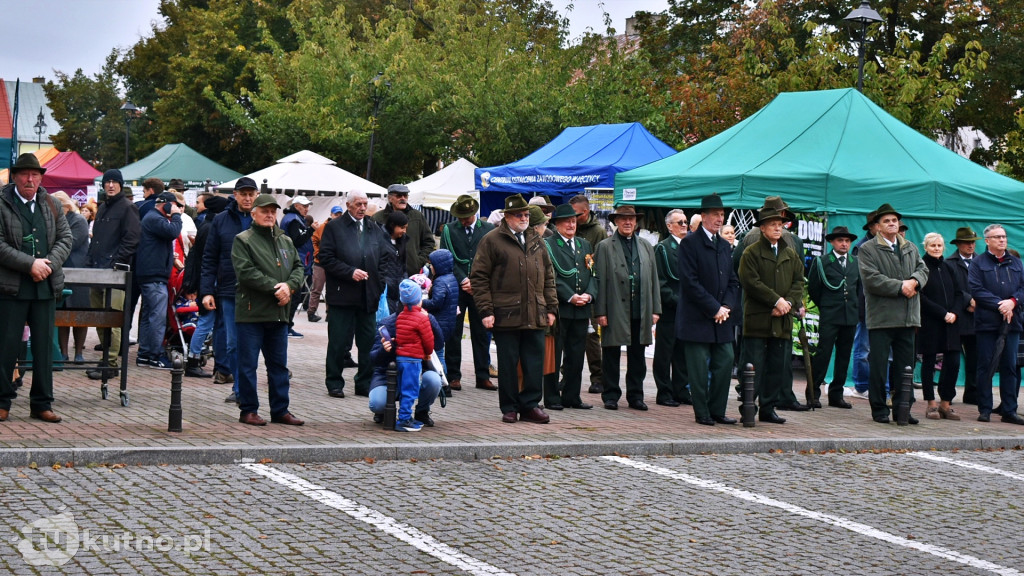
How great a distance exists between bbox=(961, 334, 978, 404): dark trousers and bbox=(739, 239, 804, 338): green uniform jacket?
2679 millimetres

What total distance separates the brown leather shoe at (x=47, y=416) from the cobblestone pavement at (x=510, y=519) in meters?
1.61

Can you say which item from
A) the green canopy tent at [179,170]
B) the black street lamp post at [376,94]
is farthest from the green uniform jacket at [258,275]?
the green canopy tent at [179,170]

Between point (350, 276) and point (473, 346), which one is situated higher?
point (350, 276)

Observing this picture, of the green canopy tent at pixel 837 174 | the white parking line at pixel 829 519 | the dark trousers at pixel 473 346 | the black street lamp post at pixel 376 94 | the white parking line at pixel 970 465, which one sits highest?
the black street lamp post at pixel 376 94

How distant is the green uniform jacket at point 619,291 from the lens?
488 inches

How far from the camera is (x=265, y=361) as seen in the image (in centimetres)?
1014

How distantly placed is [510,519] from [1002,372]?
7.84m

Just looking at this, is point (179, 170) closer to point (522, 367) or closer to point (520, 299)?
point (522, 367)

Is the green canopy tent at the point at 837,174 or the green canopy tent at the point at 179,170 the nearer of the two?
the green canopy tent at the point at 837,174

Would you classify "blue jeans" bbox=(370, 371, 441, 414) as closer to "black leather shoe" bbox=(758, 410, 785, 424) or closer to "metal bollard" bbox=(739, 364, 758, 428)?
"metal bollard" bbox=(739, 364, 758, 428)

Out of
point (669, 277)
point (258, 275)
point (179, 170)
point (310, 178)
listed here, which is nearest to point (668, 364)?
point (669, 277)

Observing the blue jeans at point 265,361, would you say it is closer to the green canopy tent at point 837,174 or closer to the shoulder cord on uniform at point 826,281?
the shoulder cord on uniform at point 826,281

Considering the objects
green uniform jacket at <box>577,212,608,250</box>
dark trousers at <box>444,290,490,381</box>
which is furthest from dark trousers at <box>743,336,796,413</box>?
dark trousers at <box>444,290,490,381</box>

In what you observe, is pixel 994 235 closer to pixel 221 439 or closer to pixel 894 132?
pixel 894 132
